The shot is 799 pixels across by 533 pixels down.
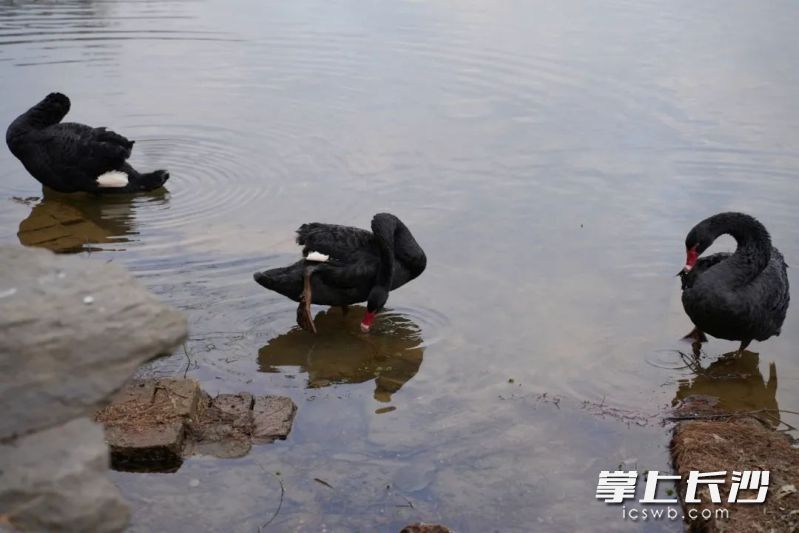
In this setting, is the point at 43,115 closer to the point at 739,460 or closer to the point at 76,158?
the point at 76,158

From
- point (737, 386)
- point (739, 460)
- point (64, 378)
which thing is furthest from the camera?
point (737, 386)

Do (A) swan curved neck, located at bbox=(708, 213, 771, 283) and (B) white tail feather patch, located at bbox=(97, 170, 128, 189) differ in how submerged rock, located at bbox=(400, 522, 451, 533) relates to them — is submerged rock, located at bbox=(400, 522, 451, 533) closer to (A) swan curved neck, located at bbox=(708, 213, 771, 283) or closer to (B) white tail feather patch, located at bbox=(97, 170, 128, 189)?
(A) swan curved neck, located at bbox=(708, 213, 771, 283)

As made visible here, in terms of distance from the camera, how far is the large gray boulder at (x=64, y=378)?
268 cm

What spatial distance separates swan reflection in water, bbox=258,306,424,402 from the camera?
5.55 meters

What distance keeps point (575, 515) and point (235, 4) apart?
13.5 meters

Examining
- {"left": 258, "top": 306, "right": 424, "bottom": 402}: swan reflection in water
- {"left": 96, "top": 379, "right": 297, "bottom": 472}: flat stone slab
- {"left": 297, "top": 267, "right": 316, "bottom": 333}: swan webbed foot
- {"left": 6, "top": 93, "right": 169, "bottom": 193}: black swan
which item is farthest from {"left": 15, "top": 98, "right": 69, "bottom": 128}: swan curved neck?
{"left": 96, "top": 379, "right": 297, "bottom": 472}: flat stone slab

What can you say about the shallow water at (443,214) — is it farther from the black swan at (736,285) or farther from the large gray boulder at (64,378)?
the large gray boulder at (64,378)

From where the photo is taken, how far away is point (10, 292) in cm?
292

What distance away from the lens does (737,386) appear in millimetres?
5750

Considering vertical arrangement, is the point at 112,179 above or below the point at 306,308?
above

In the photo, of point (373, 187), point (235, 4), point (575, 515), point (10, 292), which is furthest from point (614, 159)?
point (235, 4)

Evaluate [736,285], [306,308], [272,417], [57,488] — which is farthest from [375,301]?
[57,488]

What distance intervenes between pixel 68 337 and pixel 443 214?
16.9 feet

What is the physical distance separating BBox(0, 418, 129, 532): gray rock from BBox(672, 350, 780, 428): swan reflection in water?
3523 millimetres
